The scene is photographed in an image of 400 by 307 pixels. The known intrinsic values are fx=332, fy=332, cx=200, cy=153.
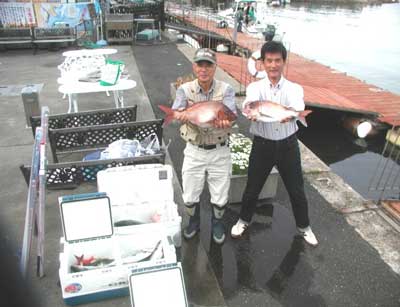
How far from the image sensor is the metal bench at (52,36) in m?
13.4

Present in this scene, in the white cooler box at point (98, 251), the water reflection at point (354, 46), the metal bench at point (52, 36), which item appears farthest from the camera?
the water reflection at point (354, 46)

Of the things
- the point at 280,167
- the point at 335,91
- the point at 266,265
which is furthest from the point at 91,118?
the point at 335,91

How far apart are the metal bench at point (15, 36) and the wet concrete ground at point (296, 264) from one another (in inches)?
486

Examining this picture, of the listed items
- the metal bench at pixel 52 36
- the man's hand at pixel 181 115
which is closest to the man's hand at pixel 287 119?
the man's hand at pixel 181 115

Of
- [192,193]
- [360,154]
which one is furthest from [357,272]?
[360,154]

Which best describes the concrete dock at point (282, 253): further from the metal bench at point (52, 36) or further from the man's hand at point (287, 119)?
the metal bench at point (52, 36)

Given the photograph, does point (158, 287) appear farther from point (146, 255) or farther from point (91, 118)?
point (91, 118)

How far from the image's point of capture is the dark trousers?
135 inches

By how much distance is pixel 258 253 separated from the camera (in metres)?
3.77

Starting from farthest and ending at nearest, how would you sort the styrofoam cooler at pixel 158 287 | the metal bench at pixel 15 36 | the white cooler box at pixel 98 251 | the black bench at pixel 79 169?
1. the metal bench at pixel 15 36
2. the black bench at pixel 79 169
3. the white cooler box at pixel 98 251
4. the styrofoam cooler at pixel 158 287

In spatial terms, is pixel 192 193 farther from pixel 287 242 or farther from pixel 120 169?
pixel 287 242

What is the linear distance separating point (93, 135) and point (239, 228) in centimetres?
291

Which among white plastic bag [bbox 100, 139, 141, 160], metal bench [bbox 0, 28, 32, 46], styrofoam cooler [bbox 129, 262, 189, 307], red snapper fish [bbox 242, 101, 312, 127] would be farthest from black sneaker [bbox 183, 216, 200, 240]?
metal bench [bbox 0, 28, 32, 46]

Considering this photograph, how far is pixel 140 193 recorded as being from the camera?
3.75 meters
